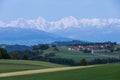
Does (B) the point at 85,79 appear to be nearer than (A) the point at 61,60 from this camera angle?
Yes

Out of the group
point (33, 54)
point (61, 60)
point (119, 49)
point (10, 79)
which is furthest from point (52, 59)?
point (10, 79)

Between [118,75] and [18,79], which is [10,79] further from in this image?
[118,75]

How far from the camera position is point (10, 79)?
22609mm

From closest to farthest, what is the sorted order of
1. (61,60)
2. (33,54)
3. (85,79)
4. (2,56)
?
(85,79), (2,56), (61,60), (33,54)

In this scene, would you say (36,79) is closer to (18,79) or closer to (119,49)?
(18,79)

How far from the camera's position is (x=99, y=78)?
21.4 m

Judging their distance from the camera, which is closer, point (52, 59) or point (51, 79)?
point (51, 79)

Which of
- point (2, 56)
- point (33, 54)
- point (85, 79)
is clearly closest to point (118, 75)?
point (85, 79)

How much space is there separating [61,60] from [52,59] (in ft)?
7.65

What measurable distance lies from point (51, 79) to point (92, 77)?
90.3 inches

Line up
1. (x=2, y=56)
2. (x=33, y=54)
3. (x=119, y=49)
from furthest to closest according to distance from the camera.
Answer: (x=119, y=49)
(x=33, y=54)
(x=2, y=56)

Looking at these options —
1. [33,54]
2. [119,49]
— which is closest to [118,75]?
[33,54]

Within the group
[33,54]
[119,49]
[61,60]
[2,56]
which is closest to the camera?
[2,56]

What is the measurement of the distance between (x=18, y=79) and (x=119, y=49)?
99666 millimetres
